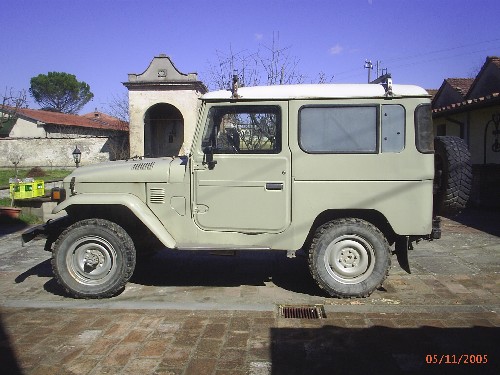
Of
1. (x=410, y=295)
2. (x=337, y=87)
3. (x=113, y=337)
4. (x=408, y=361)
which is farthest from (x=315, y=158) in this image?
(x=113, y=337)

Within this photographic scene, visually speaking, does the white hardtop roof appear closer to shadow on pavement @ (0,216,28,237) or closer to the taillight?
the taillight

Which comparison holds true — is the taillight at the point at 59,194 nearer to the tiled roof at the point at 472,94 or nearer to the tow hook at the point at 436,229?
the tow hook at the point at 436,229

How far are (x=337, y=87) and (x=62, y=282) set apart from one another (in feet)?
12.8

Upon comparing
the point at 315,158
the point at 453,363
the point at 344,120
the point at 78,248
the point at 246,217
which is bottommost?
the point at 453,363

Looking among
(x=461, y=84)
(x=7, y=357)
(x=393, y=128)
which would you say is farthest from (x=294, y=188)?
(x=461, y=84)

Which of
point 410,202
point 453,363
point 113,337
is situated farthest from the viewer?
point 410,202

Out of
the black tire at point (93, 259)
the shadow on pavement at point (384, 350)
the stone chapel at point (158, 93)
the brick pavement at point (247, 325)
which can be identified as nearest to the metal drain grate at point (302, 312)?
the brick pavement at point (247, 325)

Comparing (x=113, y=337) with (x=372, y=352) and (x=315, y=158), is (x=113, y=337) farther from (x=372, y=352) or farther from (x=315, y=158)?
(x=315, y=158)

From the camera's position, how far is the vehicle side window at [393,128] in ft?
15.6

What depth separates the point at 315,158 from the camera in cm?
482

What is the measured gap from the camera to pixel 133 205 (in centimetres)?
490

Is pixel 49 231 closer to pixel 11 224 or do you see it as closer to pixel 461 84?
pixel 11 224

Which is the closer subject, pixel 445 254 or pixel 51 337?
pixel 51 337
